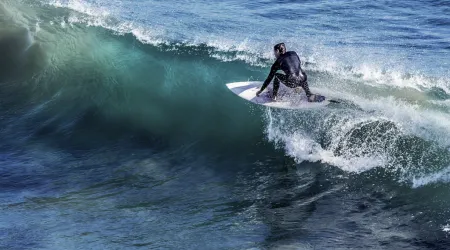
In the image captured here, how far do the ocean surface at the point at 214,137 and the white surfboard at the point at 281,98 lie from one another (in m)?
0.27

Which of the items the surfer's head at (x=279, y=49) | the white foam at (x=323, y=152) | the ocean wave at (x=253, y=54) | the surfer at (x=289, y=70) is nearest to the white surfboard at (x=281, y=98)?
the surfer at (x=289, y=70)

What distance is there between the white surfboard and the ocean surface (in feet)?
0.89

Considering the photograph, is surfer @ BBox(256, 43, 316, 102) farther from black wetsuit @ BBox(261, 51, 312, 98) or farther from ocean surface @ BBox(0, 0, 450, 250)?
ocean surface @ BBox(0, 0, 450, 250)

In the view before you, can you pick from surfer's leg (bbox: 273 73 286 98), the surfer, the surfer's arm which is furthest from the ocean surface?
the surfer's arm

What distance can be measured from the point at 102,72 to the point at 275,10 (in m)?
9.16

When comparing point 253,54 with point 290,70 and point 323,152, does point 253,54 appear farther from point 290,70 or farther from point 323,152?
point 323,152

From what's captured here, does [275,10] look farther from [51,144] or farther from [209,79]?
[51,144]

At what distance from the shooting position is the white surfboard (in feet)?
43.7

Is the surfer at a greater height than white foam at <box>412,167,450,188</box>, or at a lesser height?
greater

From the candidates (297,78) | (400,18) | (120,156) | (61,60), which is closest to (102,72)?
(61,60)

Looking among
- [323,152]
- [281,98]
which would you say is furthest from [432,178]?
[281,98]

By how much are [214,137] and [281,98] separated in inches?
71.2

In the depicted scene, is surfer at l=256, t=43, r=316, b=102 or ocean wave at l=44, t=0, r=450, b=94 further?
ocean wave at l=44, t=0, r=450, b=94

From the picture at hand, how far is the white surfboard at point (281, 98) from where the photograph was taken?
43.7ft
